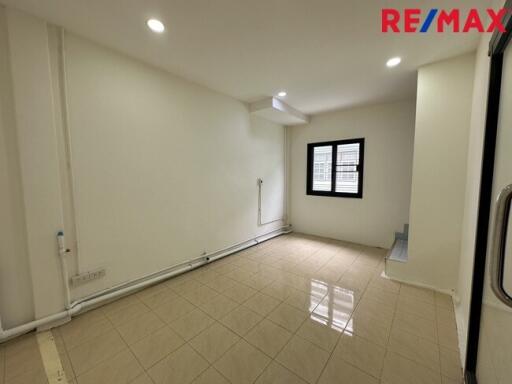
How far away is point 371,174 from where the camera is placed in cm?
371

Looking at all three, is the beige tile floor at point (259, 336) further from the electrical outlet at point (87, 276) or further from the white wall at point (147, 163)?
the white wall at point (147, 163)

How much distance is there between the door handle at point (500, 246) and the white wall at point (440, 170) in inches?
72.5

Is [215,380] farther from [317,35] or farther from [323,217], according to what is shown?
[323,217]

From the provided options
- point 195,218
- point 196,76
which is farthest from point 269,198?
point 196,76

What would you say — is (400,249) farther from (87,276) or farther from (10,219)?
(10,219)

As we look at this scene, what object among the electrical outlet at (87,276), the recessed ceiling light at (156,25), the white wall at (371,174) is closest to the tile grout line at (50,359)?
the electrical outlet at (87,276)

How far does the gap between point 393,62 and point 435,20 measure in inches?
23.4

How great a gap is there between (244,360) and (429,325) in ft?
5.33

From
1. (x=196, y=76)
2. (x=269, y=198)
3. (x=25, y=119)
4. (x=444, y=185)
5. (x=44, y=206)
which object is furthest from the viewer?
(x=269, y=198)

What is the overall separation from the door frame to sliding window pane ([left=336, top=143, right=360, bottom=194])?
2.59 m

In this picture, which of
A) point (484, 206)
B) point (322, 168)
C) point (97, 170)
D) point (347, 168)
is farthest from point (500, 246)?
point (322, 168)

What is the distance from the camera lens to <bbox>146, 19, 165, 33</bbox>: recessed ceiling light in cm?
169

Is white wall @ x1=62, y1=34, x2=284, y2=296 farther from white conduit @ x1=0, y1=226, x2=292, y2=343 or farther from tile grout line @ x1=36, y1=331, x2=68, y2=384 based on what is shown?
tile grout line @ x1=36, y1=331, x2=68, y2=384

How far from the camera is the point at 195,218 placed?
288cm
